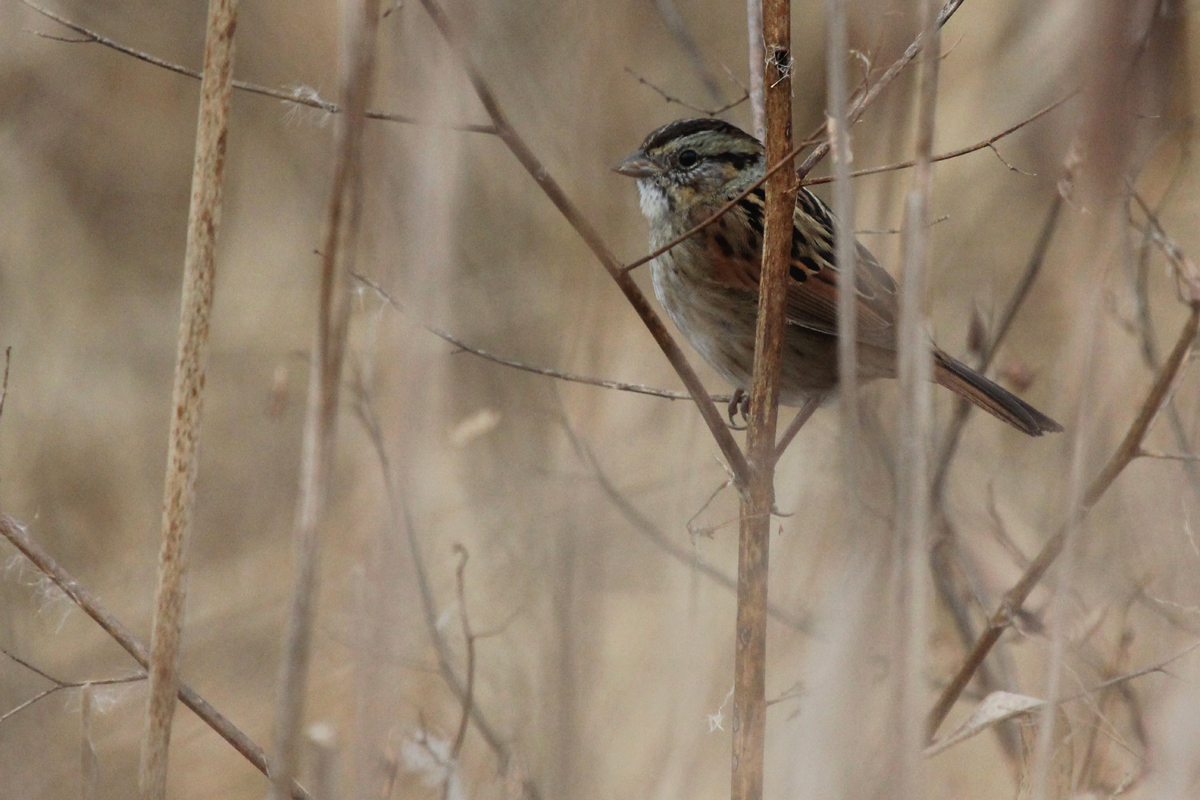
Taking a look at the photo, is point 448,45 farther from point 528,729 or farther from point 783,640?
point 783,640

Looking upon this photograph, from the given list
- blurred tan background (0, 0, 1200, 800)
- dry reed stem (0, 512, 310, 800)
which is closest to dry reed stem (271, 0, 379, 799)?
blurred tan background (0, 0, 1200, 800)

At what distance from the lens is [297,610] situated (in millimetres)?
1102

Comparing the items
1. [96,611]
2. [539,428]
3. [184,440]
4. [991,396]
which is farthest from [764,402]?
[539,428]

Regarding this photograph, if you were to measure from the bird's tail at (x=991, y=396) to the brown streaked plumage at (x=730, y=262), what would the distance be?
165 mm

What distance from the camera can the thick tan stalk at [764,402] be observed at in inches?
53.8

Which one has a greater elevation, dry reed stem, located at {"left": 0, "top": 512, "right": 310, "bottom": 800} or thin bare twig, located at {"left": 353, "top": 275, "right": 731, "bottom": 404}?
thin bare twig, located at {"left": 353, "top": 275, "right": 731, "bottom": 404}

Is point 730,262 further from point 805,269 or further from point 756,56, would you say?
point 756,56

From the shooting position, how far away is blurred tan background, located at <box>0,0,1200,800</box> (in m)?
1.32

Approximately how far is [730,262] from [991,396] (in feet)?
2.06

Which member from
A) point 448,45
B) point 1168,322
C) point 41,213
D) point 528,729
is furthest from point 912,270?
point 41,213

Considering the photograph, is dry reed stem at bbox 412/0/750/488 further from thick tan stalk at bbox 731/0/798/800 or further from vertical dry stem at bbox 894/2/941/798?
vertical dry stem at bbox 894/2/941/798

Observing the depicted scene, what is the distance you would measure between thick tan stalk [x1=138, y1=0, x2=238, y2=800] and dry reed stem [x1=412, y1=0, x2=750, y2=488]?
23cm

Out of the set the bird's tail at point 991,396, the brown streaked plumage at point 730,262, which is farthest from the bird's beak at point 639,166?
the bird's tail at point 991,396

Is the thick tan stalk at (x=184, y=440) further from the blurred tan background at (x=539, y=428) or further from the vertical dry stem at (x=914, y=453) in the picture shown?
the vertical dry stem at (x=914, y=453)
